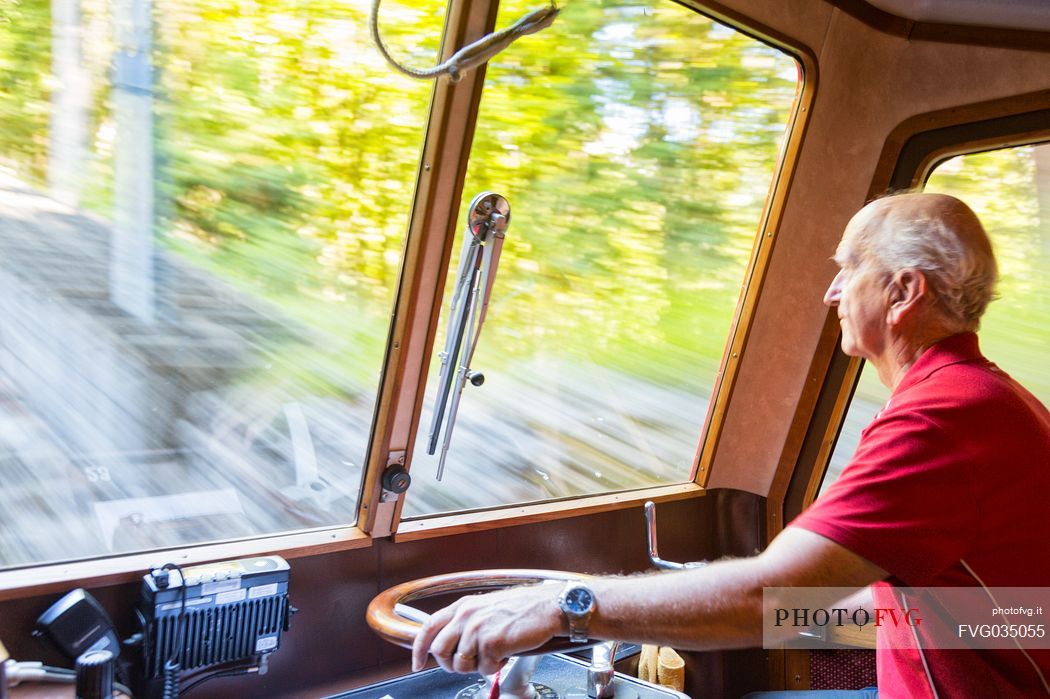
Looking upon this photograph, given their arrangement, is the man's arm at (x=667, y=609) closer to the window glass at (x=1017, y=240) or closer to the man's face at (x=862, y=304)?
the man's face at (x=862, y=304)

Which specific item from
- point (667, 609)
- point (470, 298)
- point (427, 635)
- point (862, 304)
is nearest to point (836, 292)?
point (862, 304)

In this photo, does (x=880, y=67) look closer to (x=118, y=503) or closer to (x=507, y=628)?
(x=507, y=628)

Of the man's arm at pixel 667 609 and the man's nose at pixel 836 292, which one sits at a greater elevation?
the man's nose at pixel 836 292

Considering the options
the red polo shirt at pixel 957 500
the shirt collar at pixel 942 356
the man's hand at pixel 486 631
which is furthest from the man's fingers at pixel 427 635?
the shirt collar at pixel 942 356

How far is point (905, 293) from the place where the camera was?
4.99ft

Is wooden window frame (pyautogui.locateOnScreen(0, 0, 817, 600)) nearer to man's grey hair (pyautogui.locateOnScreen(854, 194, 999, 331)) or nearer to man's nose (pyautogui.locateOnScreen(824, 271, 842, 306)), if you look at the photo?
man's nose (pyautogui.locateOnScreen(824, 271, 842, 306))

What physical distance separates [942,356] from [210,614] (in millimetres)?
1556

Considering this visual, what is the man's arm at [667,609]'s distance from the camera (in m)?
1.21

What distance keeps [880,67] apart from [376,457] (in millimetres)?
2018

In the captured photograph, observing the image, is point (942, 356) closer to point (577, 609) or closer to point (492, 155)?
point (577, 609)

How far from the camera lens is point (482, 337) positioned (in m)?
2.39

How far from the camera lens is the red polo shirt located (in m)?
1.21

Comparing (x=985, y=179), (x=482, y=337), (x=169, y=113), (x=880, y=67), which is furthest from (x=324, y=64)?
(x=985, y=179)

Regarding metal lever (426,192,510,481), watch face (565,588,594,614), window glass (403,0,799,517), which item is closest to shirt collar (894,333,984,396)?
watch face (565,588,594,614)
